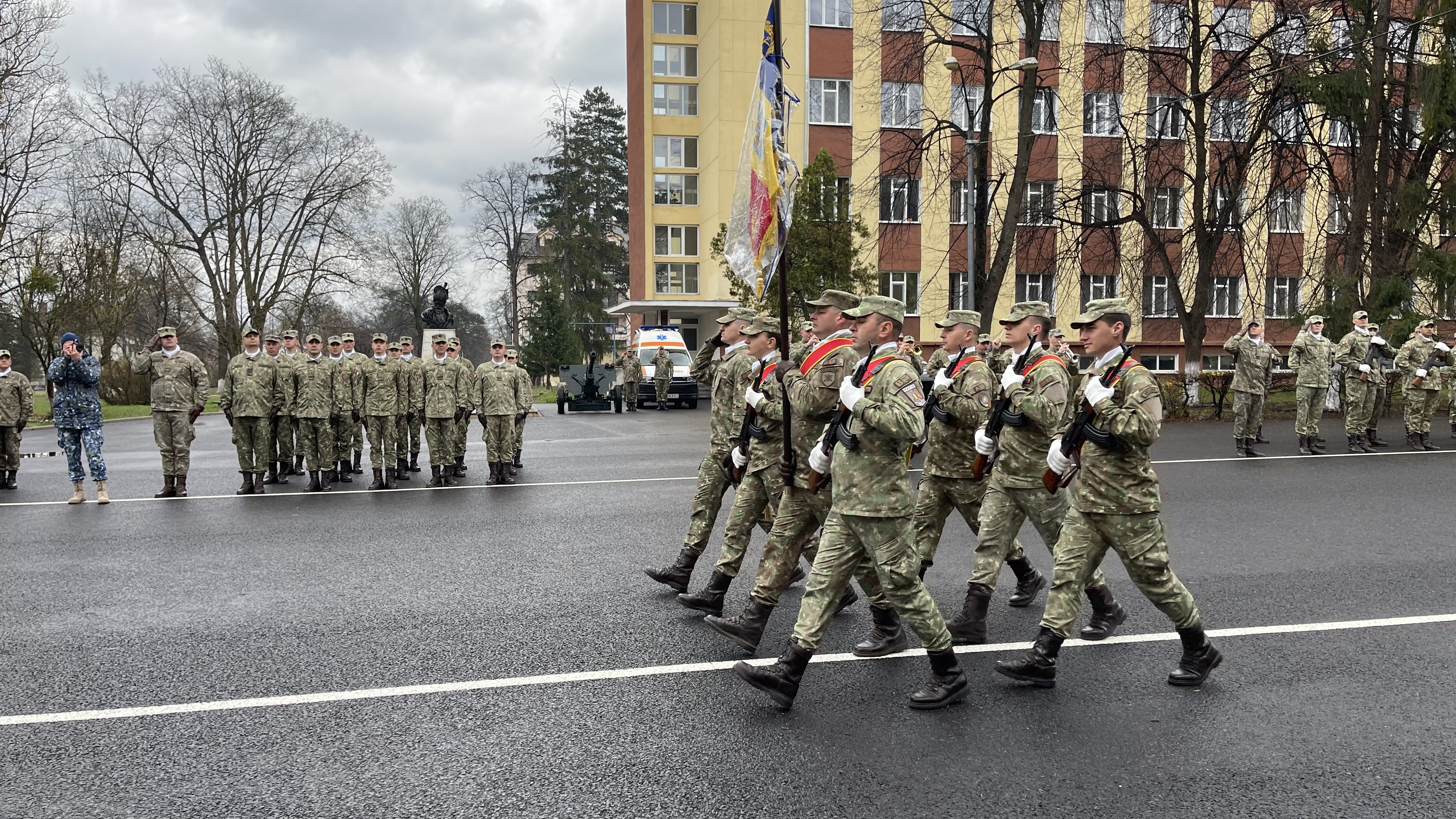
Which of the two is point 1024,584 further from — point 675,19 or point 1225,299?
point 675,19

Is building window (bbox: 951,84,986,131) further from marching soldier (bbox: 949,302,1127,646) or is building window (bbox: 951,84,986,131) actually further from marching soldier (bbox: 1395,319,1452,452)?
marching soldier (bbox: 949,302,1127,646)

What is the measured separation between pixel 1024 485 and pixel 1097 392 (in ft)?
3.64

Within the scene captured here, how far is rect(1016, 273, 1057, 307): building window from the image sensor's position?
38188mm

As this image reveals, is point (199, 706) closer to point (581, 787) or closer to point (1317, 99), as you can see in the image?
point (581, 787)

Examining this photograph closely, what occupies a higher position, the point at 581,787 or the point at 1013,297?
the point at 1013,297

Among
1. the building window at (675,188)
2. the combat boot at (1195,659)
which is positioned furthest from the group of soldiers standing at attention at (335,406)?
the building window at (675,188)

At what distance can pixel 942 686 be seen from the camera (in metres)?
4.90

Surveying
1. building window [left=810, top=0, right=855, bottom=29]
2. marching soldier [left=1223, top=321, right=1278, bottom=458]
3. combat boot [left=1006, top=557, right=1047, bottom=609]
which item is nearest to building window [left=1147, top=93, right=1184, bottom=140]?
marching soldier [left=1223, top=321, right=1278, bottom=458]

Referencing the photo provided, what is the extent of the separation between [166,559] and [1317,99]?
23300mm

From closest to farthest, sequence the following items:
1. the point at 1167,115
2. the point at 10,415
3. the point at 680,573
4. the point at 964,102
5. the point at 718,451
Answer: the point at 680,573 < the point at 718,451 < the point at 10,415 < the point at 1167,115 < the point at 964,102

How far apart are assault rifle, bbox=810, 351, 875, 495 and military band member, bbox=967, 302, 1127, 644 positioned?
1436 mm

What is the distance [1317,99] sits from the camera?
71.7ft

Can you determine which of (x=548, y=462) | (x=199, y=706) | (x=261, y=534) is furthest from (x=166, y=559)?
(x=548, y=462)

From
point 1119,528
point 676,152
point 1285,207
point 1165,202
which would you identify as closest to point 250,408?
point 1119,528
